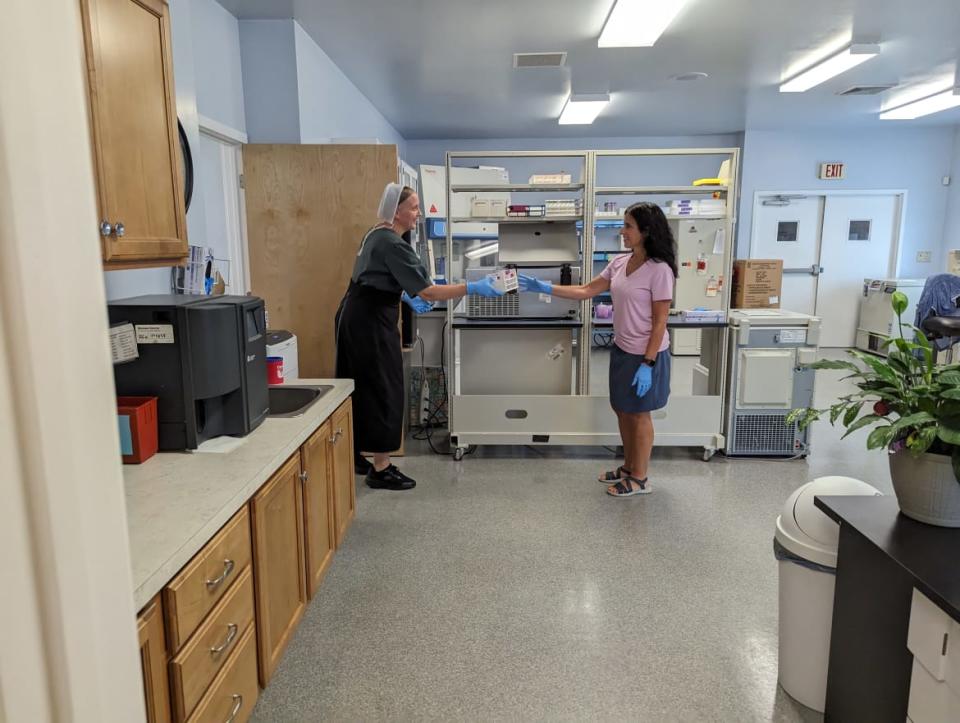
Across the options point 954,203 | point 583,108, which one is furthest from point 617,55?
point 954,203

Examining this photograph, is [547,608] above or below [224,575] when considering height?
below

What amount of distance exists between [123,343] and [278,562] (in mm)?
751

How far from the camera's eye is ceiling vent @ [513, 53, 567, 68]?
15.4ft

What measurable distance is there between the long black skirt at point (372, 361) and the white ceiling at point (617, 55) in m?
1.81

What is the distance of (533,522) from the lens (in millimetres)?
3188

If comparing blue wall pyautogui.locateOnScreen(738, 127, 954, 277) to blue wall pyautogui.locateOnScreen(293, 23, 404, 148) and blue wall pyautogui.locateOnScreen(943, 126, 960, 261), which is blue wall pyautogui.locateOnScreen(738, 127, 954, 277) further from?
blue wall pyautogui.locateOnScreen(293, 23, 404, 148)

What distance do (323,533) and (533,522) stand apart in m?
1.21

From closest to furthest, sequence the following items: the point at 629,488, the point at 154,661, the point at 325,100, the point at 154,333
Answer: the point at 154,661 → the point at 154,333 → the point at 629,488 → the point at 325,100

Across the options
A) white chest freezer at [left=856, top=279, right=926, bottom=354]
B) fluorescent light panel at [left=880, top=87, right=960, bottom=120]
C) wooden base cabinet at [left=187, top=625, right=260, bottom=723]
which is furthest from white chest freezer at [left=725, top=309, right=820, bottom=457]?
white chest freezer at [left=856, top=279, right=926, bottom=354]

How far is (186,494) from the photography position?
58.5 inches

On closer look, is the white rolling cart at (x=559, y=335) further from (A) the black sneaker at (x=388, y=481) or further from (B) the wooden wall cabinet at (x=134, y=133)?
(B) the wooden wall cabinet at (x=134, y=133)

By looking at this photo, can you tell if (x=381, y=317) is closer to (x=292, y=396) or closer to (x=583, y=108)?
(x=292, y=396)

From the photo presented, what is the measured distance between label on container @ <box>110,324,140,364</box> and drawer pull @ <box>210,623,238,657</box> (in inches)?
29.6

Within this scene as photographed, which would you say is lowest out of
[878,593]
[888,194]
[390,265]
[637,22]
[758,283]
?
[878,593]
